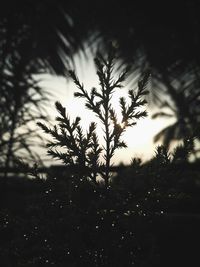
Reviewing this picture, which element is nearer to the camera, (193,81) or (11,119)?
(11,119)

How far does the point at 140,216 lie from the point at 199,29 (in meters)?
3.71

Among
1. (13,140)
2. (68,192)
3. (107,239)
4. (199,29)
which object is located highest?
(199,29)

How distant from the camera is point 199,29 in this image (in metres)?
4.37

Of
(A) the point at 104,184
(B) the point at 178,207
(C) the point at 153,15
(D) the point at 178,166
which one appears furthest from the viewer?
(C) the point at 153,15

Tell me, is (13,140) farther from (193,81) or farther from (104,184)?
(193,81)

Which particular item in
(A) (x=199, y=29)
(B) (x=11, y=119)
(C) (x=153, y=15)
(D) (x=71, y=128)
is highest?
(C) (x=153, y=15)

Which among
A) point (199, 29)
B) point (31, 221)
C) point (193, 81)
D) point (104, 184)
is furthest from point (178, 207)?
point (199, 29)

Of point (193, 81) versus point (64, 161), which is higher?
point (193, 81)

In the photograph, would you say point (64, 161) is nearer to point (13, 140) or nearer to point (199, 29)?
point (13, 140)

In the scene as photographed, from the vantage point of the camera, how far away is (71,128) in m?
1.25

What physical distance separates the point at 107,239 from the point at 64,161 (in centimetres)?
29

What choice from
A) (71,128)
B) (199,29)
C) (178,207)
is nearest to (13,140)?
(178,207)

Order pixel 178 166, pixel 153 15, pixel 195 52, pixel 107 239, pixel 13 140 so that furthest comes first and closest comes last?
pixel 153 15 < pixel 195 52 < pixel 13 140 < pixel 178 166 < pixel 107 239

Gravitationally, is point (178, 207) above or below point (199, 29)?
below
